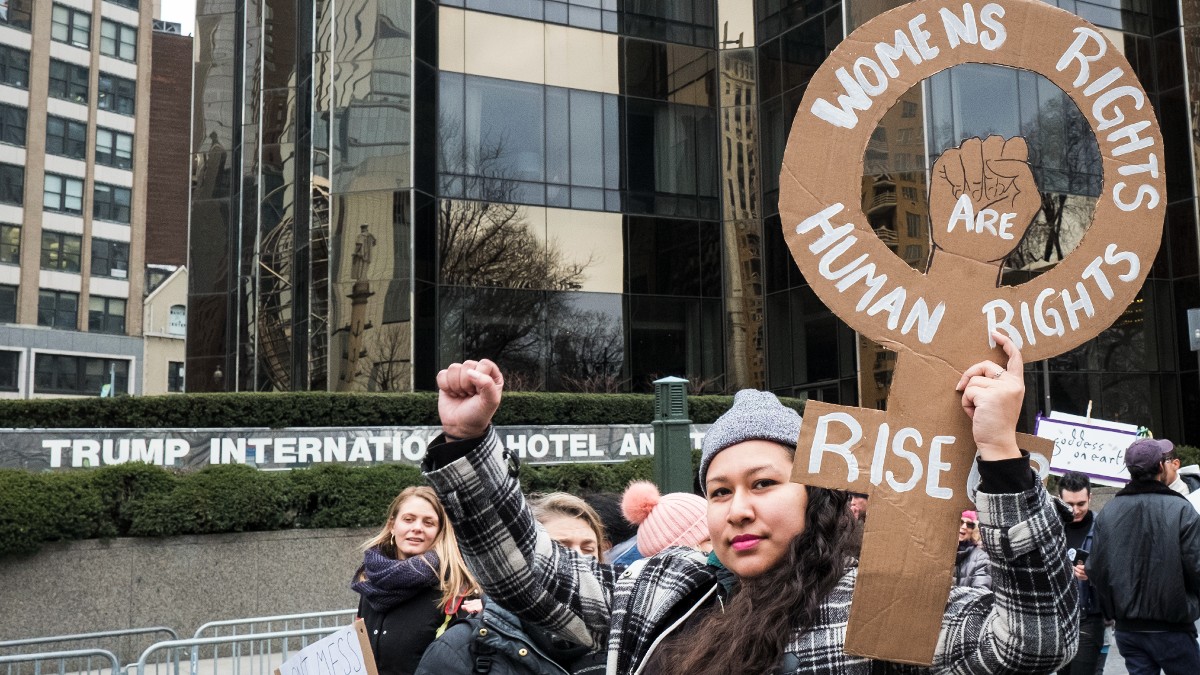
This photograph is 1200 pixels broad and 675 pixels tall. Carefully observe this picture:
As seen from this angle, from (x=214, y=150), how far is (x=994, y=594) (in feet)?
94.1

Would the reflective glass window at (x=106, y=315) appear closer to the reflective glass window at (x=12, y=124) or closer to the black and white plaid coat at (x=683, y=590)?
the reflective glass window at (x=12, y=124)

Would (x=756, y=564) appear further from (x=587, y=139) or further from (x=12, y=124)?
(x=12, y=124)

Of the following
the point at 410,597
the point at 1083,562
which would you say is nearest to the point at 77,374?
the point at 1083,562

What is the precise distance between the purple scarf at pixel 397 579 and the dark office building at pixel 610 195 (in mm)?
15552

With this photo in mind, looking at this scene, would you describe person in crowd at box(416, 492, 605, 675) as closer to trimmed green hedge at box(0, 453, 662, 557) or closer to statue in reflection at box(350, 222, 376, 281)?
trimmed green hedge at box(0, 453, 662, 557)

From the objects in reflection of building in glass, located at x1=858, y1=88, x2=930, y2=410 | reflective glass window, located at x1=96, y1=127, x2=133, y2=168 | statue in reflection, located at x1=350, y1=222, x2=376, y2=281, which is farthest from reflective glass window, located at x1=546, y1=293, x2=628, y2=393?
reflective glass window, located at x1=96, y1=127, x2=133, y2=168

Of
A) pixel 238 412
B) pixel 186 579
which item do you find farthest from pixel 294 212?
pixel 186 579

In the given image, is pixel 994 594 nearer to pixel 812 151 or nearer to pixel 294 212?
pixel 812 151

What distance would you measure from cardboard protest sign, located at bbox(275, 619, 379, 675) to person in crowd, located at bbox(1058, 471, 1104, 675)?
4765 millimetres

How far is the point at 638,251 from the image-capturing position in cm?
2261

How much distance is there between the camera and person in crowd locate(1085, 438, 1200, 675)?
248 inches

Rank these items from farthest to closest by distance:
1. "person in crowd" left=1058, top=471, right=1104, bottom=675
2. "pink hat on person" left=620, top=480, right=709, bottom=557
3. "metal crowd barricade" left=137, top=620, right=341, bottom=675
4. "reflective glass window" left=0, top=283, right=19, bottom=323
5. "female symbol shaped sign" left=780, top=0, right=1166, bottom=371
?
"reflective glass window" left=0, top=283, right=19, bottom=323 < "metal crowd barricade" left=137, top=620, right=341, bottom=675 < "person in crowd" left=1058, top=471, right=1104, bottom=675 < "pink hat on person" left=620, top=480, right=709, bottom=557 < "female symbol shaped sign" left=780, top=0, right=1166, bottom=371

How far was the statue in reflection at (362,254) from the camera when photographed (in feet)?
68.0

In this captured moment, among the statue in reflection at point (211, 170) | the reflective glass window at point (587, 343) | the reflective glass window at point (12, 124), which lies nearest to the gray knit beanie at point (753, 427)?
the reflective glass window at point (587, 343)
